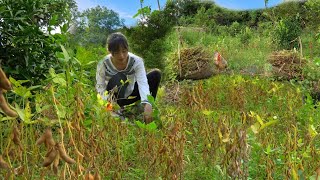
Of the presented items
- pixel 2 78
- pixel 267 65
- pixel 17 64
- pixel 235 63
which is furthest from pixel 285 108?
pixel 235 63

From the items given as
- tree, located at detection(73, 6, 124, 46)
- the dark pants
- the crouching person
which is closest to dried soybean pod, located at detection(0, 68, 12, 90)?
the crouching person

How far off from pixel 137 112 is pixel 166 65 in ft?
10.4

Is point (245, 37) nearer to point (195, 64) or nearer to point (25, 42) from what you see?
point (195, 64)

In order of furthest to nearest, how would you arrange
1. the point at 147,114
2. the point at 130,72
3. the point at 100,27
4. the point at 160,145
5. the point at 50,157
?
the point at 100,27 → the point at 130,72 → the point at 147,114 → the point at 160,145 → the point at 50,157

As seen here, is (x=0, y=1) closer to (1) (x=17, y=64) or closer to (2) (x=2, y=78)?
(1) (x=17, y=64)

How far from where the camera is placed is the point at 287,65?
6668 mm

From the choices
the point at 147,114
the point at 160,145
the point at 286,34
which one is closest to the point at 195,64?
the point at 147,114

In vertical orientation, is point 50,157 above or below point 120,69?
above

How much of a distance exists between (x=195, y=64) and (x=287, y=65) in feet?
4.08

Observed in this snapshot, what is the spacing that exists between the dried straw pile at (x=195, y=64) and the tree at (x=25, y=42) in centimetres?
413

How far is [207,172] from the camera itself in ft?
7.45

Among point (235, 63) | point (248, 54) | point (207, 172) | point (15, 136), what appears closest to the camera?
point (15, 136)

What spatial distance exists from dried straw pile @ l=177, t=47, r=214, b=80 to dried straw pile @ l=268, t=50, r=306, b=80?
88 centimetres

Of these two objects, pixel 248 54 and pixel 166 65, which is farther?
pixel 248 54
